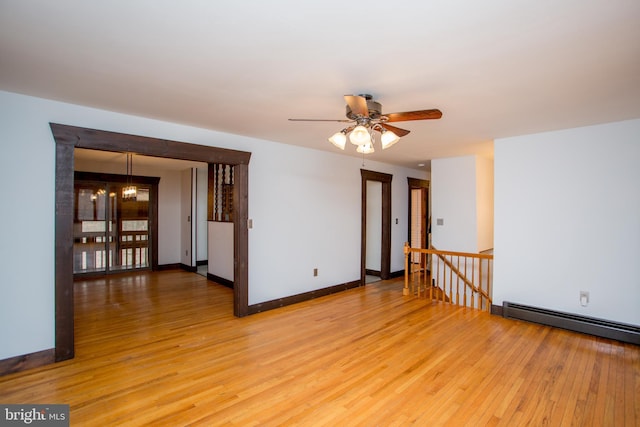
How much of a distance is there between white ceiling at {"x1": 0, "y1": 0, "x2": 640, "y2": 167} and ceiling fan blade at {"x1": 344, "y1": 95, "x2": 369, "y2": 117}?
0.80 feet

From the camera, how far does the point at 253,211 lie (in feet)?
14.7

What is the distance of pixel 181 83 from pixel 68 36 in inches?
30.6

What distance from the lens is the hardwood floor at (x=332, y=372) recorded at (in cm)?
225

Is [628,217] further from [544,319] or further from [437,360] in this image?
[437,360]

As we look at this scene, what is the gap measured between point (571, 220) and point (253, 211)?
4.16m

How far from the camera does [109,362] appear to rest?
2980mm

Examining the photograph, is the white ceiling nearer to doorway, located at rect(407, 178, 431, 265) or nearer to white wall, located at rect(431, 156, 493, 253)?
white wall, located at rect(431, 156, 493, 253)

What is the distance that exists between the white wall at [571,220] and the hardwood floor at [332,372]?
0.52 meters

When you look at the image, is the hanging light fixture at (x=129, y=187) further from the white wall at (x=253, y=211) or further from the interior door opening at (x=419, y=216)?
the interior door opening at (x=419, y=216)

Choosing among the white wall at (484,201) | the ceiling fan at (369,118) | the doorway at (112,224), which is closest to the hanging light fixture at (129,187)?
the doorway at (112,224)

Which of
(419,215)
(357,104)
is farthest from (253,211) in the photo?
(419,215)

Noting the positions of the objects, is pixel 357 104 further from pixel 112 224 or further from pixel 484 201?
pixel 112 224

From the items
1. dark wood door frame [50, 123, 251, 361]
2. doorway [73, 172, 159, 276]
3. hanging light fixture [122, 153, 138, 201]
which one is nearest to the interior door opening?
dark wood door frame [50, 123, 251, 361]

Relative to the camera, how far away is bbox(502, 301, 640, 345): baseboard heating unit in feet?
11.4
